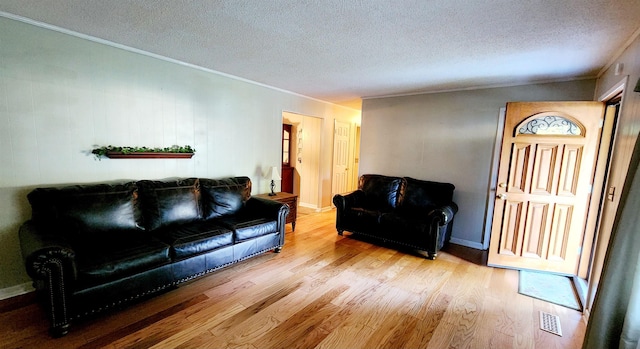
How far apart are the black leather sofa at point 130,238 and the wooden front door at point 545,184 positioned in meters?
2.74

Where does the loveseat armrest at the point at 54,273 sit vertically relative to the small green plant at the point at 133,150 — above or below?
Answer: below

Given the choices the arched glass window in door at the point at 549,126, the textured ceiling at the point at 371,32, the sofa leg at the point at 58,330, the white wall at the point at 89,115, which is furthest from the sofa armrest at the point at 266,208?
the arched glass window in door at the point at 549,126

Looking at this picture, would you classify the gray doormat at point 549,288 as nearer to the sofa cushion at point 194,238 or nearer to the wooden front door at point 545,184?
the wooden front door at point 545,184

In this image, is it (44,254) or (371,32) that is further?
(371,32)

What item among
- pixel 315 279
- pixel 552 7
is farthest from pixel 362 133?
pixel 552 7

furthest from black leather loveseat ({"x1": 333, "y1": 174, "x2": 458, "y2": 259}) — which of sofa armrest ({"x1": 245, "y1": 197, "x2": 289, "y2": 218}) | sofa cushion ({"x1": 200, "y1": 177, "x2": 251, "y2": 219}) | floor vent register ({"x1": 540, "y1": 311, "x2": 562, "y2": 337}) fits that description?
sofa cushion ({"x1": 200, "y1": 177, "x2": 251, "y2": 219})

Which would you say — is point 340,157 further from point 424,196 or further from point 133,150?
point 133,150

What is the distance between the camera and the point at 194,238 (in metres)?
2.57

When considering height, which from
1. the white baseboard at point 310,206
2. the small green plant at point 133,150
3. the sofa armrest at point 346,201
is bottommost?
the white baseboard at point 310,206

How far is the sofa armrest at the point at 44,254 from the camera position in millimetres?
1721

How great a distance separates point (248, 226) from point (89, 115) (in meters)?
1.92

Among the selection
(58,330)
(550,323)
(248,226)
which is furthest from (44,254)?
(550,323)

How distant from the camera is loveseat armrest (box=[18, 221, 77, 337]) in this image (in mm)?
1730

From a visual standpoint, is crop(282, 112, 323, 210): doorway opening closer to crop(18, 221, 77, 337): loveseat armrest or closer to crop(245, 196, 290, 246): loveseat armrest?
crop(245, 196, 290, 246): loveseat armrest
